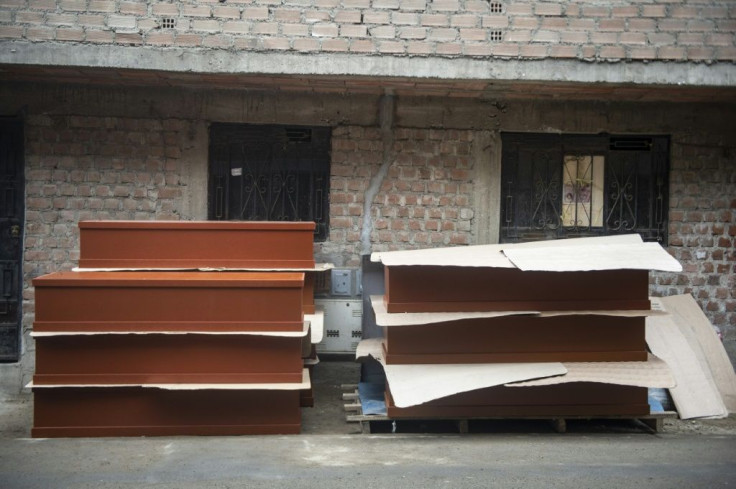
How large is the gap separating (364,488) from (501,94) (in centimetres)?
409

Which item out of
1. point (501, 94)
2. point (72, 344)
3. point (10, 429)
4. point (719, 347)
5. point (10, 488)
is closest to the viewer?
point (10, 488)

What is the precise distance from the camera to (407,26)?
6.02 m

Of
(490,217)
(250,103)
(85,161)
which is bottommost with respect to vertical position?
(490,217)

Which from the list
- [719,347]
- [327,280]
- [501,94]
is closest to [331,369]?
[327,280]

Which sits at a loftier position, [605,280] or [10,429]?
[605,280]

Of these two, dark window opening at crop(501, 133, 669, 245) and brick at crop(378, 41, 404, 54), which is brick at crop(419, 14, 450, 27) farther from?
dark window opening at crop(501, 133, 669, 245)

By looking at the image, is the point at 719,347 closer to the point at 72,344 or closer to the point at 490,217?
the point at 490,217

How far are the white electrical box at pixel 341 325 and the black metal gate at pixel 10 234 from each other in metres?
2.82

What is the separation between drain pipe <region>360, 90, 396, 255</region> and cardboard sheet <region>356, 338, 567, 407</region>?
6.45 feet

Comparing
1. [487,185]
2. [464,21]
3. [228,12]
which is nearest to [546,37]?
[464,21]

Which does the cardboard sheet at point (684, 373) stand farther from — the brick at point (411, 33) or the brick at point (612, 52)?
the brick at point (411, 33)

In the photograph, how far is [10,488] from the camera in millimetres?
3854

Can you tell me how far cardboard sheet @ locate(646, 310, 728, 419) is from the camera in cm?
564

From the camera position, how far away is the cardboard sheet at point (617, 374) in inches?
190
